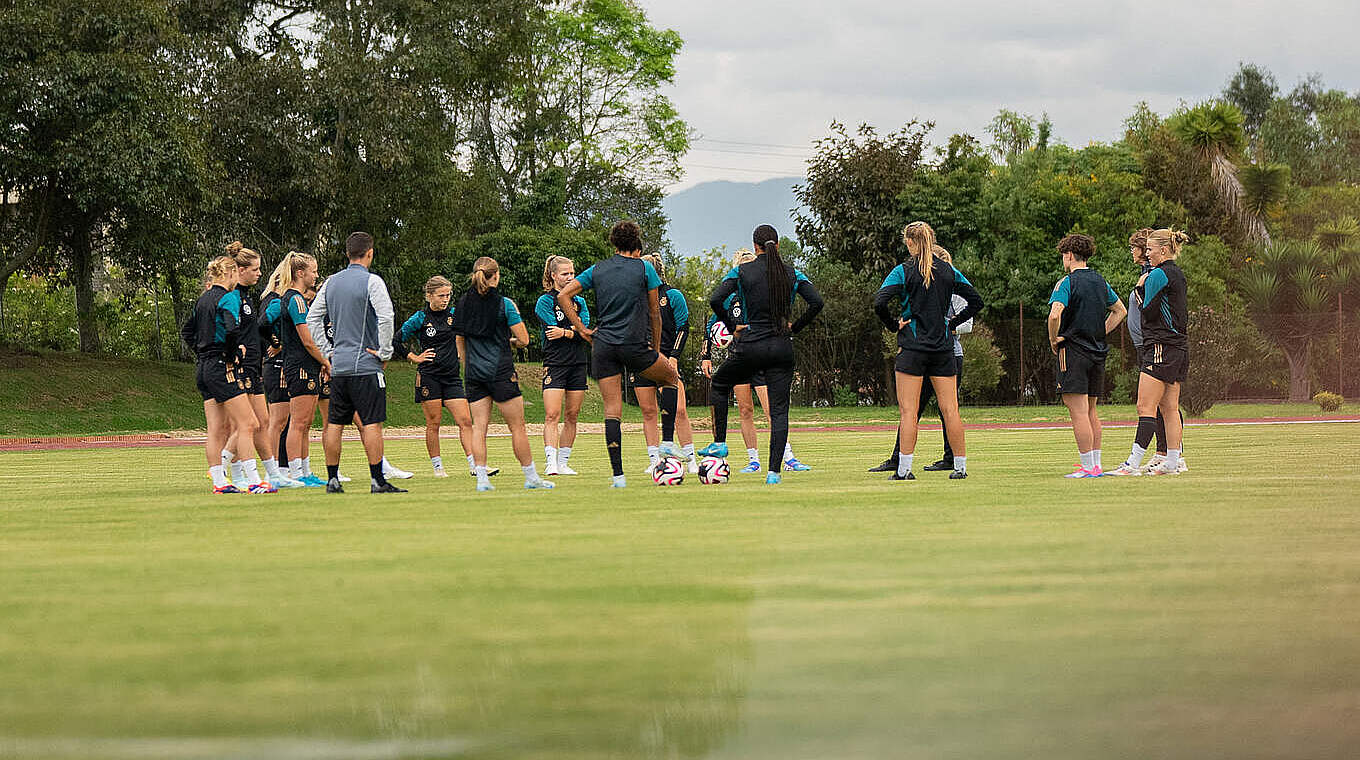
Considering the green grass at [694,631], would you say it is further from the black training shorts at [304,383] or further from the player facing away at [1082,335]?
the black training shorts at [304,383]

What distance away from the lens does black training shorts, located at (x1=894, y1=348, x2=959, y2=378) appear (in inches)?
440

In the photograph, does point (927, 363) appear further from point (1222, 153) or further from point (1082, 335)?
point (1222, 153)

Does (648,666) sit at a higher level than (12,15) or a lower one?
lower

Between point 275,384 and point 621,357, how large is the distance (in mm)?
3608

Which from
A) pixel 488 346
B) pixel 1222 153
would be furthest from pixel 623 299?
pixel 1222 153

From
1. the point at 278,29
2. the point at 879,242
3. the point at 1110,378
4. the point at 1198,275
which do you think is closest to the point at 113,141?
the point at 278,29

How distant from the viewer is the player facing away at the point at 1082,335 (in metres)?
11.6

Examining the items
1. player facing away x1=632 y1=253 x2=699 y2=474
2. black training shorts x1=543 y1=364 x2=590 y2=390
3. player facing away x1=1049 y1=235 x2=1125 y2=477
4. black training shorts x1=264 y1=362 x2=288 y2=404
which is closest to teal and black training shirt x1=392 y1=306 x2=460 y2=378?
black training shorts x1=543 y1=364 x2=590 y2=390

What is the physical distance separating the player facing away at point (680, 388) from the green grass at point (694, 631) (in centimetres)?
244

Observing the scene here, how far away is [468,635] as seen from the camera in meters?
4.65

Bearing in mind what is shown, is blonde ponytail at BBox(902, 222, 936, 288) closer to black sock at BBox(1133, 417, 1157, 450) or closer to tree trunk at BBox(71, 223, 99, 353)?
black sock at BBox(1133, 417, 1157, 450)

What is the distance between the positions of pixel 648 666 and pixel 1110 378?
3678 cm

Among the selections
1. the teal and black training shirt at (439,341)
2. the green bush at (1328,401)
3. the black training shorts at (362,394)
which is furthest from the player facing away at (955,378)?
the green bush at (1328,401)

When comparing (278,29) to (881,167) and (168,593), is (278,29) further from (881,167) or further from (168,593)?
(168,593)
